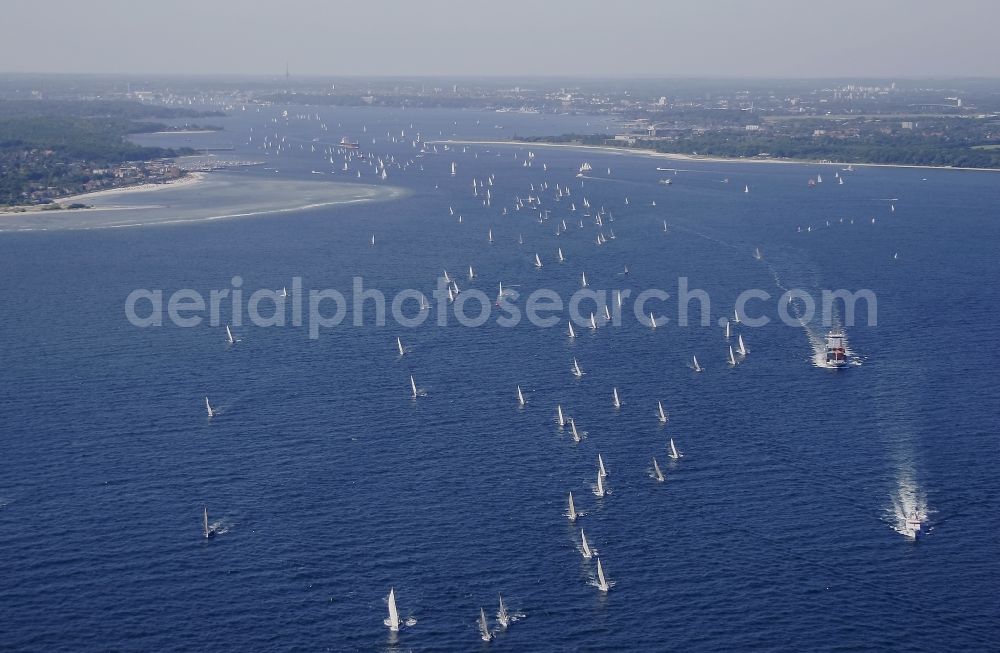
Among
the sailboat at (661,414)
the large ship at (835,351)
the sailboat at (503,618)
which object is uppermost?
the sailboat at (503,618)

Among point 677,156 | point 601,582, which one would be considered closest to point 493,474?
point 601,582

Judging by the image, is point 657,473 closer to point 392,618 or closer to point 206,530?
point 392,618

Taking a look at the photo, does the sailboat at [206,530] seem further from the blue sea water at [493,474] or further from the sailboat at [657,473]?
the sailboat at [657,473]

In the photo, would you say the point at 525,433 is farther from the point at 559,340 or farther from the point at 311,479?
the point at 559,340

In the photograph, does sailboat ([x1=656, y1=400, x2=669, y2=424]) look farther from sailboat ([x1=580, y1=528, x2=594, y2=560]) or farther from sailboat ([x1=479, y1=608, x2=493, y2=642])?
sailboat ([x1=479, y1=608, x2=493, y2=642])

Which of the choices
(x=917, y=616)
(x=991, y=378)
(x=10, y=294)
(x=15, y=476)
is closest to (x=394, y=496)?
(x=15, y=476)

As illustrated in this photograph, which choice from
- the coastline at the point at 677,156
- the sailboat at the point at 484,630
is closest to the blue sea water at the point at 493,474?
the sailboat at the point at 484,630
